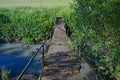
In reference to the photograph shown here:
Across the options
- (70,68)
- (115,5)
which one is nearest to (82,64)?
(70,68)

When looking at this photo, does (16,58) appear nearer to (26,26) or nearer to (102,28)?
(26,26)

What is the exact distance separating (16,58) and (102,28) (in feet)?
72.8

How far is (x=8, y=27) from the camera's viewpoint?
33438 mm

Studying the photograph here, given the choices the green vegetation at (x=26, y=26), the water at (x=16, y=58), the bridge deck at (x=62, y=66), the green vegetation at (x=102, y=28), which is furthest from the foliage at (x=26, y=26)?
the green vegetation at (x=102, y=28)

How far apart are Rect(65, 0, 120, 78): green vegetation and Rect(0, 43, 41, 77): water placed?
15.4 meters

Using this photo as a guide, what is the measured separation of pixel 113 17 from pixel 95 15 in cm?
66

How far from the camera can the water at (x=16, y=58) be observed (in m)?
24.3

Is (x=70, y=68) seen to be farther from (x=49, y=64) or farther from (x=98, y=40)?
(x=98, y=40)

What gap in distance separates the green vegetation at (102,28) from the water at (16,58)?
50.4 feet

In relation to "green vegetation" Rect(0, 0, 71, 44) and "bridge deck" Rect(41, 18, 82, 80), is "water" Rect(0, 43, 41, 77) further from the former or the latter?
"bridge deck" Rect(41, 18, 82, 80)

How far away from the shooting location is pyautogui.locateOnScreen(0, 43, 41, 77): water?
959 inches

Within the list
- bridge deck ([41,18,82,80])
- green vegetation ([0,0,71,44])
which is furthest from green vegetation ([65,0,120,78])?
green vegetation ([0,0,71,44])

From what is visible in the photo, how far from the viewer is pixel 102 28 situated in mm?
7195

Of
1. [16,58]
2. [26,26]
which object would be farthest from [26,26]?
[16,58]
